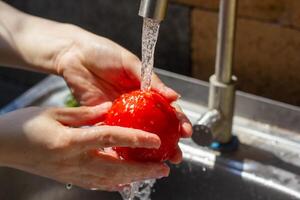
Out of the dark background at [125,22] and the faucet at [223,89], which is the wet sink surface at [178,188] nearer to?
the faucet at [223,89]

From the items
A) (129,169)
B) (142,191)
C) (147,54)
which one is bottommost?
(142,191)

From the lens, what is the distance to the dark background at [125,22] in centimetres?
93

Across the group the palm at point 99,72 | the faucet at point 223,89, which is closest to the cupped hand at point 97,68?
the palm at point 99,72

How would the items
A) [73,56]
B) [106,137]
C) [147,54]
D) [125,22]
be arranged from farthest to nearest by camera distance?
[125,22] < [73,56] < [147,54] < [106,137]

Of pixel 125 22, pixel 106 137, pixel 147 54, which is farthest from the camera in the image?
pixel 125 22

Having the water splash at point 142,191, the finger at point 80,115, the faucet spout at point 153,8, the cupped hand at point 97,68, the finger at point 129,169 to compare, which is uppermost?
the faucet spout at point 153,8

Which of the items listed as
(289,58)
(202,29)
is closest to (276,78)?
(289,58)

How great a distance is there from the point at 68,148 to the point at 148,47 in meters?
0.16

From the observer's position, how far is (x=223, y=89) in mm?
756

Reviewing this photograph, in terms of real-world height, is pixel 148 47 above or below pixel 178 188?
above

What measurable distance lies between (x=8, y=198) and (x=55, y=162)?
0.29m

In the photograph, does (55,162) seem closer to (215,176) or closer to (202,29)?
(215,176)

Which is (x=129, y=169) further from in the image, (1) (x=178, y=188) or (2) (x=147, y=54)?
(1) (x=178, y=188)

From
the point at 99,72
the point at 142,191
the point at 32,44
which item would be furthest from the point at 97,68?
the point at 142,191
